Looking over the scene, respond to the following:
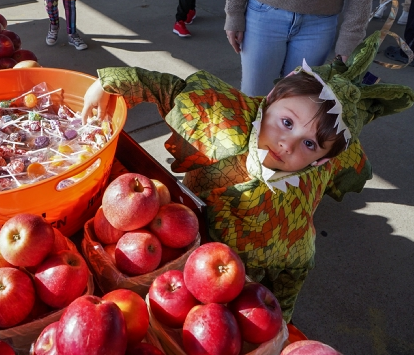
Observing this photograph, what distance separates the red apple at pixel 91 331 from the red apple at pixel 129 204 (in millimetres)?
339

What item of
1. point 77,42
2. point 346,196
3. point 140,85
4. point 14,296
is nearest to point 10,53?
point 140,85

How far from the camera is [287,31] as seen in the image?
228 cm

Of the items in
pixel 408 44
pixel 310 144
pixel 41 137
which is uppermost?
pixel 310 144

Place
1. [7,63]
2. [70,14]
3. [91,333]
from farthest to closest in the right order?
[70,14]
[7,63]
[91,333]

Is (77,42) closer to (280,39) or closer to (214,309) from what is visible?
(280,39)

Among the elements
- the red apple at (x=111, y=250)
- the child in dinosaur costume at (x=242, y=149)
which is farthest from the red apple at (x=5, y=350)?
the child in dinosaur costume at (x=242, y=149)

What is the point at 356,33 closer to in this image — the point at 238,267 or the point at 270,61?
the point at 270,61

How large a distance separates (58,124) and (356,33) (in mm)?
1534

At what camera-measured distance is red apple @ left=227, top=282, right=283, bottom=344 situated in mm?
1053

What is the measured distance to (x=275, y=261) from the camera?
68.5 inches

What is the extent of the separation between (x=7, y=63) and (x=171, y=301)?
1.74m

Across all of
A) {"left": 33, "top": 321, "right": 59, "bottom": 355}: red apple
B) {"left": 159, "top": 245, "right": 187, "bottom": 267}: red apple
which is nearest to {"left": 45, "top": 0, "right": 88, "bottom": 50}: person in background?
{"left": 159, "top": 245, "right": 187, "bottom": 267}: red apple

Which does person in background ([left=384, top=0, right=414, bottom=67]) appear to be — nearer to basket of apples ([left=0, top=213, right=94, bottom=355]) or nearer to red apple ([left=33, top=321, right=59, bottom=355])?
basket of apples ([left=0, top=213, right=94, bottom=355])

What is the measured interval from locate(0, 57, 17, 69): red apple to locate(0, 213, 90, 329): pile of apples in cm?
139
